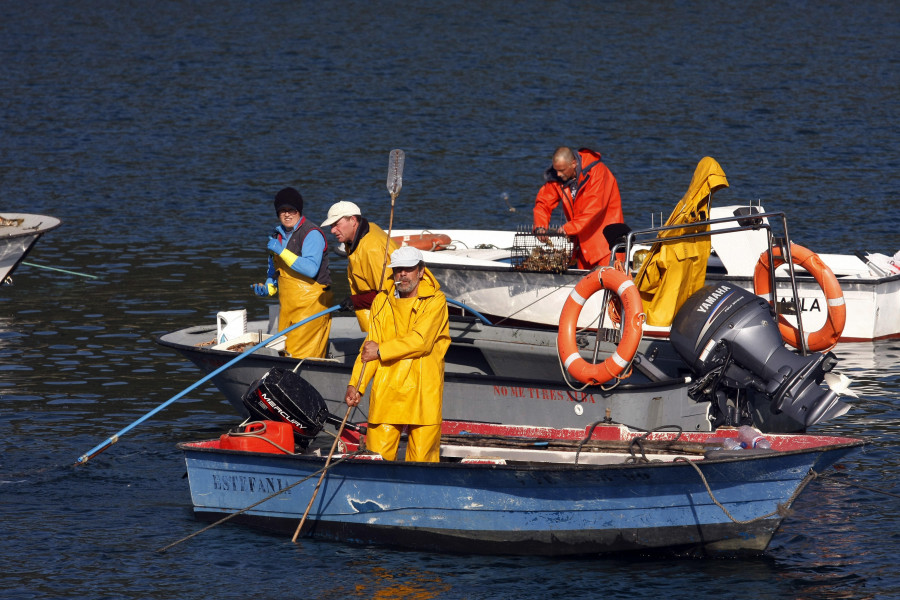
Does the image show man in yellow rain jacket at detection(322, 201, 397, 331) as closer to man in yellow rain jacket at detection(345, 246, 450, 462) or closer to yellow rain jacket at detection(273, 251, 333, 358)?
yellow rain jacket at detection(273, 251, 333, 358)

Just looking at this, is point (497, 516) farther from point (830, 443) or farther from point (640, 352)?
point (640, 352)

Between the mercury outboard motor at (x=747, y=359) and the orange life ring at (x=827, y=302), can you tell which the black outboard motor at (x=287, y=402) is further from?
the orange life ring at (x=827, y=302)

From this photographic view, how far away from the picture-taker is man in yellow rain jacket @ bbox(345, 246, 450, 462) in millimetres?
→ 9031

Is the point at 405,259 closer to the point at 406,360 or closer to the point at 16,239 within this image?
the point at 406,360

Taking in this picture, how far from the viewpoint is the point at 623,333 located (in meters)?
10.4

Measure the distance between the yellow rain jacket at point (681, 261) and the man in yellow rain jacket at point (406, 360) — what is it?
3.05 m

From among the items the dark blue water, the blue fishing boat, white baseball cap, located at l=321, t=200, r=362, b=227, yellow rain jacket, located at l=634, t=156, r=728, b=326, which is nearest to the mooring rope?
the blue fishing boat

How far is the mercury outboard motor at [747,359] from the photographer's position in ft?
34.3

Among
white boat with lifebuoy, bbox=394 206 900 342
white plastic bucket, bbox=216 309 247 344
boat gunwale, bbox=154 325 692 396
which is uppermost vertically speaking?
white boat with lifebuoy, bbox=394 206 900 342

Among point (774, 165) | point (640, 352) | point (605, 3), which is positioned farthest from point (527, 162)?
point (605, 3)

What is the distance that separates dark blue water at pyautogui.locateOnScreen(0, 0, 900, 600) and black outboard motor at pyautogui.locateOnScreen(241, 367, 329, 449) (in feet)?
3.15

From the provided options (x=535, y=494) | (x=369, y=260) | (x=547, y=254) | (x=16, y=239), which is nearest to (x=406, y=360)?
(x=535, y=494)

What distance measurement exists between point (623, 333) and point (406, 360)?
205 cm

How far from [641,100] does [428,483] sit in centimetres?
2215
